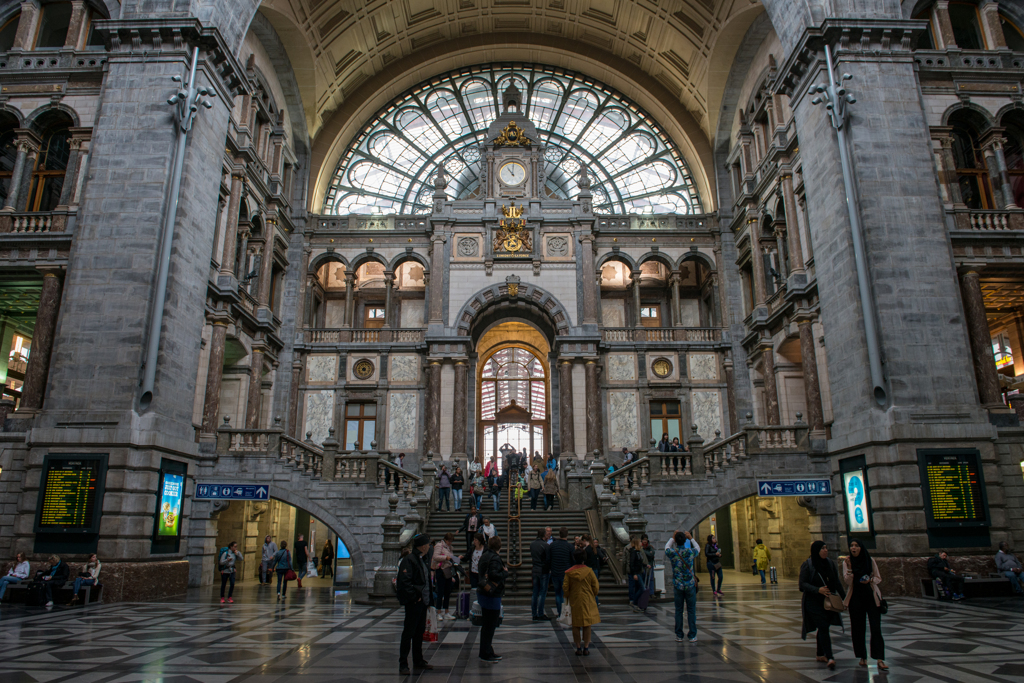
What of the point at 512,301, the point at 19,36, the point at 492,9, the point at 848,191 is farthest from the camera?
the point at 492,9

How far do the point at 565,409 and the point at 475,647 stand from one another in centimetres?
1942

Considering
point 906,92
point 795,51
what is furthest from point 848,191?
point 795,51

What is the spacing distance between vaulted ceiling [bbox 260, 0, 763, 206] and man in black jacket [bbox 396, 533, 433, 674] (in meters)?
27.6

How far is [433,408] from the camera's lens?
28.9 m

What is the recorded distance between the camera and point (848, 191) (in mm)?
17672

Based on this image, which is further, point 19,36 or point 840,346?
point 19,36

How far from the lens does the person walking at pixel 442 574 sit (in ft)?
38.3

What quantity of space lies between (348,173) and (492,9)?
11.4 metres

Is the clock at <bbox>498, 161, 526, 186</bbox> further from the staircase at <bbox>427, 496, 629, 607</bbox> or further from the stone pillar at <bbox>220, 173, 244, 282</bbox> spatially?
the staircase at <bbox>427, 496, 629, 607</bbox>

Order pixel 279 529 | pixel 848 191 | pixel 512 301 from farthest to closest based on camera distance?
1. pixel 512 301
2. pixel 279 529
3. pixel 848 191

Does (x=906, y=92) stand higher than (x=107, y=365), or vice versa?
(x=906, y=92)

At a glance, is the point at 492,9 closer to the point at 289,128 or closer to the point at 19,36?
the point at 289,128

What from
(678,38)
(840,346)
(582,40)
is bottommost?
(840,346)

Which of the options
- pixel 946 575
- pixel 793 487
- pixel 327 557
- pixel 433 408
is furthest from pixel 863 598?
pixel 433 408
